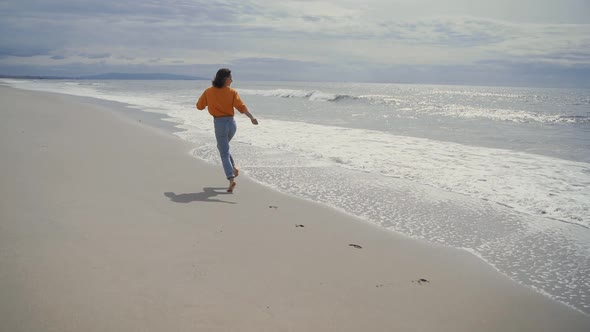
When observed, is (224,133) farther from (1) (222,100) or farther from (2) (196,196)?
(2) (196,196)

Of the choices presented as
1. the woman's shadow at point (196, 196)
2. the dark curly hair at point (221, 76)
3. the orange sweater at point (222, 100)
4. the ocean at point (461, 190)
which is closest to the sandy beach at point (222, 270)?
the woman's shadow at point (196, 196)

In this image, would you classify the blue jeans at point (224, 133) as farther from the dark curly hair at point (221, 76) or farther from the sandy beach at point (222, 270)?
the sandy beach at point (222, 270)

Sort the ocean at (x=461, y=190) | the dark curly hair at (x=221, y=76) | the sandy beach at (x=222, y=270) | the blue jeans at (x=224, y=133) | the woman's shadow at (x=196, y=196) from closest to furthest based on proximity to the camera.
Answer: the sandy beach at (x=222, y=270) → the ocean at (x=461, y=190) → the woman's shadow at (x=196, y=196) → the dark curly hair at (x=221, y=76) → the blue jeans at (x=224, y=133)

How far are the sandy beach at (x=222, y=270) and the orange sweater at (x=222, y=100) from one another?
1373 mm

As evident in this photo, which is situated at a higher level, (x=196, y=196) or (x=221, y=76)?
(x=221, y=76)

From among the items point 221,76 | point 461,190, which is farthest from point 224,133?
point 461,190

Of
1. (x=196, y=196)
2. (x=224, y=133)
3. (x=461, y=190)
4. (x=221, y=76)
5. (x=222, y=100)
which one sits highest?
(x=221, y=76)

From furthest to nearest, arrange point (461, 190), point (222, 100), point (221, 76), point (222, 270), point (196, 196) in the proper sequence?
point (461, 190) < point (222, 100) < point (221, 76) < point (196, 196) < point (222, 270)

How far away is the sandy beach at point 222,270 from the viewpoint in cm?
253

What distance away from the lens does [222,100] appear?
20.2 ft

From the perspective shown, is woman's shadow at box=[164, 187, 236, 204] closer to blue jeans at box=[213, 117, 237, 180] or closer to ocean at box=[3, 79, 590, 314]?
blue jeans at box=[213, 117, 237, 180]

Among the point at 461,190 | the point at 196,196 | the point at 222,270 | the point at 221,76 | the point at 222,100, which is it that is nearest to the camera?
the point at 222,270

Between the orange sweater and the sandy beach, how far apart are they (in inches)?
54.1

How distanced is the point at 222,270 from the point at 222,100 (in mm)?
3518
